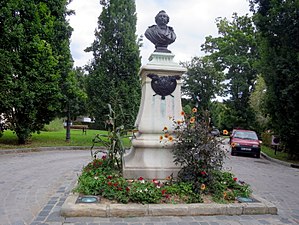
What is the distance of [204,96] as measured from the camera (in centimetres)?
2577

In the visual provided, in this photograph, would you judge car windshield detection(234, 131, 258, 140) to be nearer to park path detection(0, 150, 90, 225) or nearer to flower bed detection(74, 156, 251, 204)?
park path detection(0, 150, 90, 225)

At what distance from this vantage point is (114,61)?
17.0 meters

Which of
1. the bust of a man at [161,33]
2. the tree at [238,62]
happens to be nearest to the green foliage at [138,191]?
the bust of a man at [161,33]

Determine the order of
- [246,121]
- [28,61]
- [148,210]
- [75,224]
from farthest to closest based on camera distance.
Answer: [246,121], [28,61], [148,210], [75,224]

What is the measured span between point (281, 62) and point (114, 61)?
9.36 metres

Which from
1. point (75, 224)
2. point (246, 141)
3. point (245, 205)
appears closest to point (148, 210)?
point (75, 224)

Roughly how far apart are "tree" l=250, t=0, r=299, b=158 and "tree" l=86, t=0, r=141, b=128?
7.38 meters

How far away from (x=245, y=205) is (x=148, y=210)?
1.55m

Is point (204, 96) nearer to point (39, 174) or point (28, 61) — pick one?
point (28, 61)

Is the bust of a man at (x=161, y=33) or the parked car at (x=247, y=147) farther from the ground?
the bust of a man at (x=161, y=33)

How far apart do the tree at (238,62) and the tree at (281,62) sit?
54.6 ft

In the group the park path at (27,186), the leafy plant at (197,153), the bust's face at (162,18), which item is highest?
the bust's face at (162,18)

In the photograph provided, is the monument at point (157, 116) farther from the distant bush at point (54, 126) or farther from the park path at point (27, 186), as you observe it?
the distant bush at point (54, 126)

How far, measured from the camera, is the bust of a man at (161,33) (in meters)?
6.34
